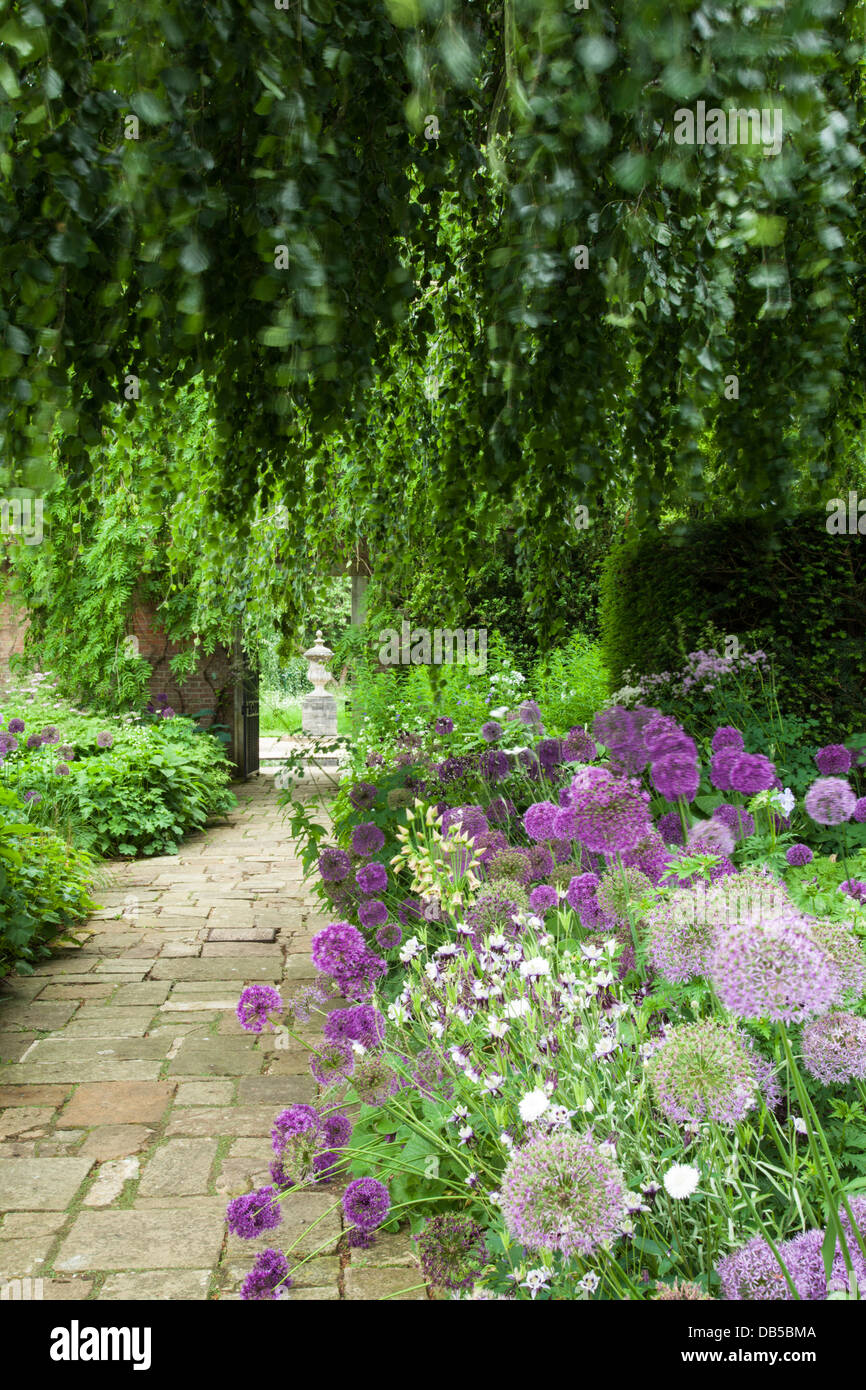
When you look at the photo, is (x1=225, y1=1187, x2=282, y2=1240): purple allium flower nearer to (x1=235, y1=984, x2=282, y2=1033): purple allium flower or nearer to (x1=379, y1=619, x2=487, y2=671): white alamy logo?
(x1=235, y1=984, x2=282, y2=1033): purple allium flower

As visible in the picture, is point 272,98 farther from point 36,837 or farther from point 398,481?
→ point 36,837

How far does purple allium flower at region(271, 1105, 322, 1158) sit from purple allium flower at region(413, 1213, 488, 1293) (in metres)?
0.32

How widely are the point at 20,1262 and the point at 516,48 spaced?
8.17 ft

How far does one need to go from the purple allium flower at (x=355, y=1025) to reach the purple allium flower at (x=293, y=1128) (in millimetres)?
147

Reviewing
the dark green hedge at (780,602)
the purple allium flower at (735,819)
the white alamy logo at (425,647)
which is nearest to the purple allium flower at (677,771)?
the purple allium flower at (735,819)

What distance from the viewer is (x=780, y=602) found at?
4738mm

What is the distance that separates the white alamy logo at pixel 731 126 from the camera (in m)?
1.32

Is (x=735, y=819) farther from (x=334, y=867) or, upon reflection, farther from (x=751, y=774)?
(x=334, y=867)

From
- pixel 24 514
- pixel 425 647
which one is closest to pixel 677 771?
pixel 24 514

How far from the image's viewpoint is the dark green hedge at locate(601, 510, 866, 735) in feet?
14.8

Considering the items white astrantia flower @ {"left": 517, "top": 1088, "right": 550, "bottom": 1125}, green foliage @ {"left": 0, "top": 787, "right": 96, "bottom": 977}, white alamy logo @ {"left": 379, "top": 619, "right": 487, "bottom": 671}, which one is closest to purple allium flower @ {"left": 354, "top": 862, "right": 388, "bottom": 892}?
white astrantia flower @ {"left": 517, "top": 1088, "right": 550, "bottom": 1125}

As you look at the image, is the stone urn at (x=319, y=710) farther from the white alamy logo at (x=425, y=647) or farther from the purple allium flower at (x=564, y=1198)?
the purple allium flower at (x=564, y=1198)

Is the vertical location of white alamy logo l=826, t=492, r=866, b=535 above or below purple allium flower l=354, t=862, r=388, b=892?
above
